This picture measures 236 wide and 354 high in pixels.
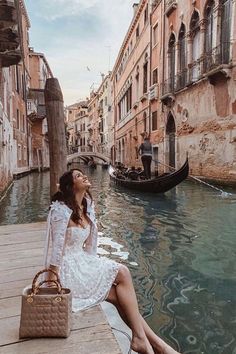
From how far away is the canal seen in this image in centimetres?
237

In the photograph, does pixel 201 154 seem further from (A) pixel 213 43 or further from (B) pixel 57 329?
(B) pixel 57 329

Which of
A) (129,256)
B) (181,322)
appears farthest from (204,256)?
(181,322)

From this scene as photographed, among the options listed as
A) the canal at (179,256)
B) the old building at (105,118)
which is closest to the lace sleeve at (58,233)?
the canal at (179,256)

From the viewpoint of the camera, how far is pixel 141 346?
167 cm

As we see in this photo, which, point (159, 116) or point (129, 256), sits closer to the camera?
point (129, 256)

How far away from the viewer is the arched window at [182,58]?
13.5 metres

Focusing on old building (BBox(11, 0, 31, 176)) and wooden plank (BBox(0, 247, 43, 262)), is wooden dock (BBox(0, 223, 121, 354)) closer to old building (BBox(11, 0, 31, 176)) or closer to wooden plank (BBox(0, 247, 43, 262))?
wooden plank (BBox(0, 247, 43, 262))

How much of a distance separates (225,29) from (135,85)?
11.3 metres

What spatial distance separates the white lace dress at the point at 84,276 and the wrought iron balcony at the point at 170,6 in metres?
14.1

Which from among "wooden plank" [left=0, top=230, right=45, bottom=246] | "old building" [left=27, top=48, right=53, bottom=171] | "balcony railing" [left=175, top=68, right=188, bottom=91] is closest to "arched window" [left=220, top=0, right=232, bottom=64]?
"balcony railing" [left=175, top=68, right=188, bottom=91]

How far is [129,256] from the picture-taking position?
4.09 meters

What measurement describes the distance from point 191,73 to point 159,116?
3387 mm

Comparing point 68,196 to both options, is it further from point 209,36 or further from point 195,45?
point 195,45

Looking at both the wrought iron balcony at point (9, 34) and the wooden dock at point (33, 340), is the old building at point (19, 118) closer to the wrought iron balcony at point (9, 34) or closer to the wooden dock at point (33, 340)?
the wrought iron balcony at point (9, 34)
